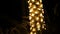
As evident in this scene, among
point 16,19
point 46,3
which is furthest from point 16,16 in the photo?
point 46,3

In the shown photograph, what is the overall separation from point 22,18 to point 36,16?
23.7 inches

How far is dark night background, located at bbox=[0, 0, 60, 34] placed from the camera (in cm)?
190

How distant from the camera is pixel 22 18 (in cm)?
194

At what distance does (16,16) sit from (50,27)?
351mm

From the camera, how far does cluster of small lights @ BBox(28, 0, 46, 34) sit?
1319 mm

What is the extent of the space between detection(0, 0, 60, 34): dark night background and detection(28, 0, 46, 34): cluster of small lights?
1.68 feet

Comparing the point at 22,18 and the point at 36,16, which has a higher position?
the point at 36,16

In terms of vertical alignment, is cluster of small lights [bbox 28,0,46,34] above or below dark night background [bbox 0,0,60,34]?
above

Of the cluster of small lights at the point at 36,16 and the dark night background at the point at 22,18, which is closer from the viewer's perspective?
the cluster of small lights at the point at 36,16

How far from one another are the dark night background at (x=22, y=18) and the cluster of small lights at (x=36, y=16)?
51 centimetres

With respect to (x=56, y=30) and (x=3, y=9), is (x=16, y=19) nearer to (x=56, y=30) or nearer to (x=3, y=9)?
(x=3, y=9)

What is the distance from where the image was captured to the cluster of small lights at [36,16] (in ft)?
4.33

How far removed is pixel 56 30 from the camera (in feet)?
6.43

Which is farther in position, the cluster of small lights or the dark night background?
the dark night background
